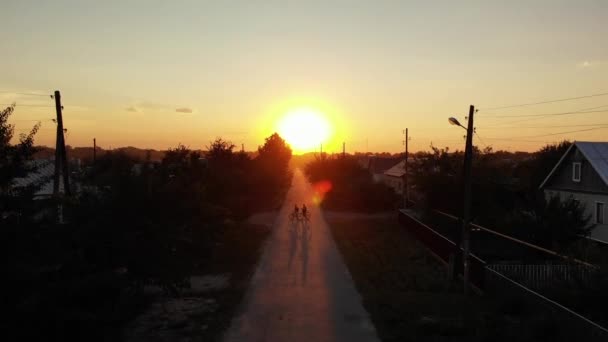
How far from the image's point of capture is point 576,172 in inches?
1161

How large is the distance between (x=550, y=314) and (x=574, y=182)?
20.8m

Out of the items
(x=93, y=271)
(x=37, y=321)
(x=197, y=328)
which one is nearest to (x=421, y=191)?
(x=197, y=328)

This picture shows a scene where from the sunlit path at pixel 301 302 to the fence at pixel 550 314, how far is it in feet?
12.4

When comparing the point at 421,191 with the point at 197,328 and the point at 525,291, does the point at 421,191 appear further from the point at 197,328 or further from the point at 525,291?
the point at 197,328

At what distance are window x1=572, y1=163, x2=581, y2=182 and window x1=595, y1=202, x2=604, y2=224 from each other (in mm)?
2334

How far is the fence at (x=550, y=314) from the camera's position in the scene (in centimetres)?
996

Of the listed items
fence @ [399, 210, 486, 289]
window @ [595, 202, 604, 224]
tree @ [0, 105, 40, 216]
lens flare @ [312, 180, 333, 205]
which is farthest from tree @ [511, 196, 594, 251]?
lens flare @ [312, 180, 333, 205]

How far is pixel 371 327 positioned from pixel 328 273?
6.31 metres

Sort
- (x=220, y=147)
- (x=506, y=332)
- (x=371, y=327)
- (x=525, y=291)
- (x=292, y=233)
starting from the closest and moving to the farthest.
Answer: (x=506, y=332) → (x=371, y=327) → (x=525, y=291) → (x=292, y=233) → (x=220, y=147)

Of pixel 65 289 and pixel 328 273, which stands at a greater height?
pixel 65 289

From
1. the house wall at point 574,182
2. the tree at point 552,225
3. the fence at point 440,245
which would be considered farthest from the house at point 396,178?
the tree at point 552,225

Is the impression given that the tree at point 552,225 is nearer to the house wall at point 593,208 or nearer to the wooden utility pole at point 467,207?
the house wall at point 593,208

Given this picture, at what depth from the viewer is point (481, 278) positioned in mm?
15773

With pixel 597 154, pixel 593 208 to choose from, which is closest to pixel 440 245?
pixel 593 208
